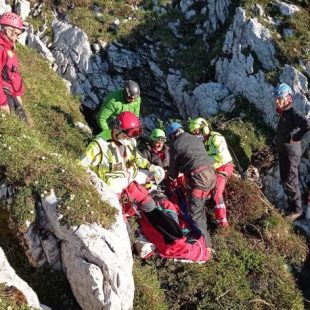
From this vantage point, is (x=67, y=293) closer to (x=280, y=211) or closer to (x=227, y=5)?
(x=280, y=211)

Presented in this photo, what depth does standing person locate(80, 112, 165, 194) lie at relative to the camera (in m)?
8.86

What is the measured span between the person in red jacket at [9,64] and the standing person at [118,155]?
2879 mm

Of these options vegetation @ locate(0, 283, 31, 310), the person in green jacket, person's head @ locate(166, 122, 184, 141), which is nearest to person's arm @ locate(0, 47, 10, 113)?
the person in green jacket

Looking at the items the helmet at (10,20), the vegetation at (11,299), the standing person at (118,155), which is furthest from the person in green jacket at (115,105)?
the vegetation at (11,299)

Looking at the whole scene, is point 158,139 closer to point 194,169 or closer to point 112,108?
point 112,108

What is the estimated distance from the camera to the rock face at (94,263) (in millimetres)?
6992

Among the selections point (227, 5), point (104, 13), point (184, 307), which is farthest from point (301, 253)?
point (104, 13)

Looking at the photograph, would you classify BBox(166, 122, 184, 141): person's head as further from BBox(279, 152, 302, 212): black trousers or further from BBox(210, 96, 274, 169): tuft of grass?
BBox(210, 96, 274, 169): tuft of grass

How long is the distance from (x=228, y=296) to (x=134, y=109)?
631 cm

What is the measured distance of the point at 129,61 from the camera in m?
21.6

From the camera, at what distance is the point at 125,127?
8.80 m

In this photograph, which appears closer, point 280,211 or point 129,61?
point 280,211

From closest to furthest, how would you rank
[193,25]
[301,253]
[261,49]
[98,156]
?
[98,156], [301,253], [261,49], [193,25]

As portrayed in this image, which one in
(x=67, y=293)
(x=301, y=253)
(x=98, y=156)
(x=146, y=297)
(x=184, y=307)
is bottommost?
(x=301, y=253)
